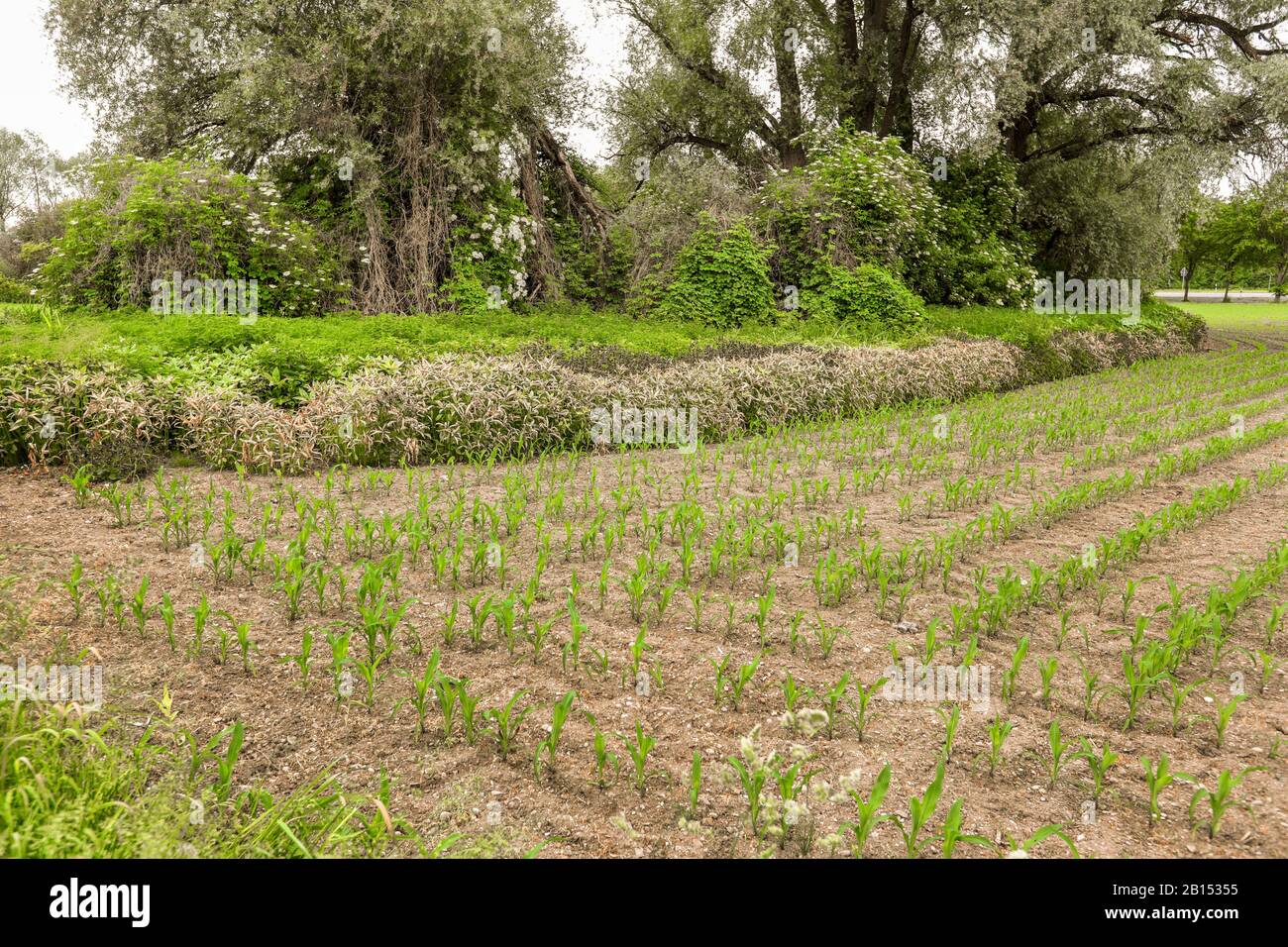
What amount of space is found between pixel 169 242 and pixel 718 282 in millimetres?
8316

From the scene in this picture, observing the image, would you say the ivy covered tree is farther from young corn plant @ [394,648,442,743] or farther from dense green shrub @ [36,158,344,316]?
young corn plant @ [394,648,442,743]

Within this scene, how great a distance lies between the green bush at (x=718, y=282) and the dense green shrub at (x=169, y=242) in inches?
229

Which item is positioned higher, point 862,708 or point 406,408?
point 406,408

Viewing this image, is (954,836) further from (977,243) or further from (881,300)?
(977,243)

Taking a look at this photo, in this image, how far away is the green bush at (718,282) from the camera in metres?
13.8

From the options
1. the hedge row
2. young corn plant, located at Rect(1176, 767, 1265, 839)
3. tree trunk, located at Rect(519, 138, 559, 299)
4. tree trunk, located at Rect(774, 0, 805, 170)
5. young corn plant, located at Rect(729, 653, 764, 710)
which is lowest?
young corn plant, located at Rect(1176, 767, 1265, 839)

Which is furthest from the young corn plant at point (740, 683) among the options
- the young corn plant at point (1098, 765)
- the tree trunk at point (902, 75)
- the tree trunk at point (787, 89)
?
the tree trunk at point (902, 75)

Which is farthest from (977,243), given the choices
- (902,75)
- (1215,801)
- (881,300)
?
(1215,801)

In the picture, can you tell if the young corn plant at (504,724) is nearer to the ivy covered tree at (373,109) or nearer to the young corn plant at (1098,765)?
the young corn plant at (1098,765)

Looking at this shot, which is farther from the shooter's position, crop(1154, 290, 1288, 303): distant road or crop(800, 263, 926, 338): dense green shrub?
crop(1154, 290, 1288, 303): distant road

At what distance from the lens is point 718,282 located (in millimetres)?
13953

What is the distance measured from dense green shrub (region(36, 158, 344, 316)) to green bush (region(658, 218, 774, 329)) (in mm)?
5812

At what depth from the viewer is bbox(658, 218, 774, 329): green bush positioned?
13828mm

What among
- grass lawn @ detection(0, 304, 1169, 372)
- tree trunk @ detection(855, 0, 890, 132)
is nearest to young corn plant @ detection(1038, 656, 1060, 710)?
grass lawn @ detection(0, 304, 1169, 372)
